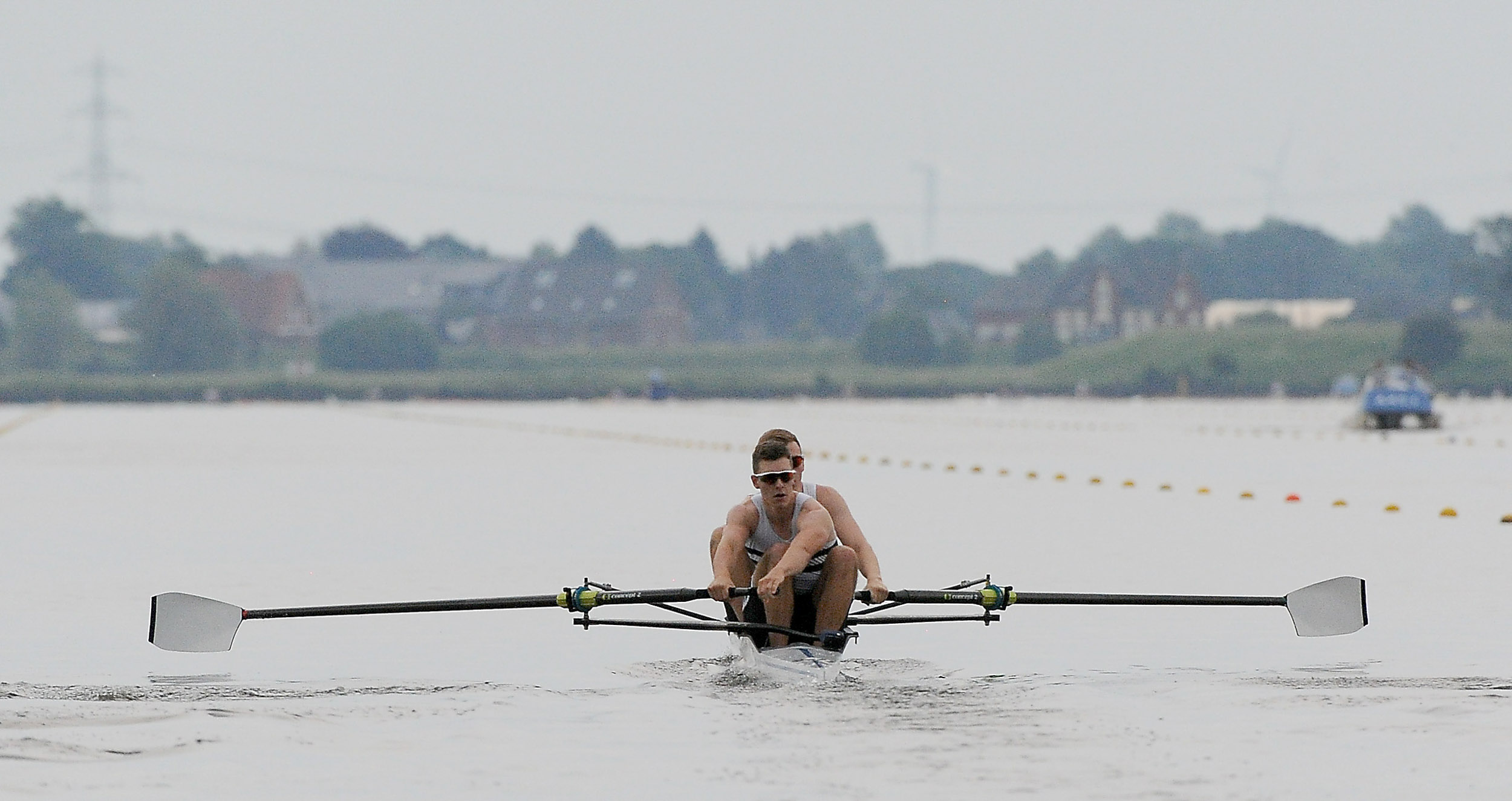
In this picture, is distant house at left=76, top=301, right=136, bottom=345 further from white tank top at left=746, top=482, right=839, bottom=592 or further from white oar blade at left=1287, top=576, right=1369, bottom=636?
white oar blade at left=1287, top=576, right=1369, bottom=636

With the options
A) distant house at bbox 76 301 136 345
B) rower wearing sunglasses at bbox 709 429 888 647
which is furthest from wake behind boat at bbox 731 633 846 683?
distant house at bbox 76 301 136 345

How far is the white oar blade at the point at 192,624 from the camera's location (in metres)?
13.5

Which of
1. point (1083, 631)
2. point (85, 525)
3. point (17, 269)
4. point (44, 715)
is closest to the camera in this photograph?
point (44, 715)

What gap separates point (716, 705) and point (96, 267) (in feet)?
632

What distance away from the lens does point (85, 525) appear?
25.3m

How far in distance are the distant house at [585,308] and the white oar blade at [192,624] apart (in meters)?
172

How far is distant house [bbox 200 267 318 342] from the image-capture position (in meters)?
178

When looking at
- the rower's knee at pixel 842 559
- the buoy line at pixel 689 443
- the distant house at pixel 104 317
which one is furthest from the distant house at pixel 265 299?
the rower's knee at pixel 842 559

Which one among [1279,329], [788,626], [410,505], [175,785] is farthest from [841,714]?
[1279,329]

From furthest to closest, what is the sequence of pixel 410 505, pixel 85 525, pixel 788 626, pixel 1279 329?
pixel 1279 329 → pixel 410 505 → pixel 85 525 → pixel 788 626

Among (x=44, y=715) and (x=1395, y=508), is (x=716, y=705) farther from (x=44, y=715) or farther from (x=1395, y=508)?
(x=1395, y=508)

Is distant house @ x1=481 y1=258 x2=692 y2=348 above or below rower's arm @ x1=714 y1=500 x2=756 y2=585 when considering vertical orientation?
above

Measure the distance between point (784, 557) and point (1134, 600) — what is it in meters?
2.08

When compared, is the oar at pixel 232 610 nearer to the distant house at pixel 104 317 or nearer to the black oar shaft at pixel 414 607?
the black oar shaft at pixel 414 607
